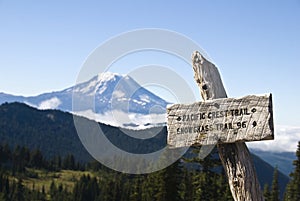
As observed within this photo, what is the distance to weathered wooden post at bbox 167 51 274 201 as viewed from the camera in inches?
230

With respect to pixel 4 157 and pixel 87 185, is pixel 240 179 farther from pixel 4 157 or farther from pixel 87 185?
pixel 4 157

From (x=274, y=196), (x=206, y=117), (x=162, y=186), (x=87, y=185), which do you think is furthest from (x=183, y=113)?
(x=87, y=185)

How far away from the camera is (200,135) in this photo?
20.2 feet

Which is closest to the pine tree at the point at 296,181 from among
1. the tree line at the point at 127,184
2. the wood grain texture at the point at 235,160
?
the tree line at the point at 127,184

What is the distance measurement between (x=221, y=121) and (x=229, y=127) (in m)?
0.14

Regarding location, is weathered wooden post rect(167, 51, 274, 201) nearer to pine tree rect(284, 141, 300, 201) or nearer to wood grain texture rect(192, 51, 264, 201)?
wood grain texture rect(192, 51, 264, 201)

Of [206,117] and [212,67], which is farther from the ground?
[212,67]

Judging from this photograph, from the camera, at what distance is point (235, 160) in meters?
6.12

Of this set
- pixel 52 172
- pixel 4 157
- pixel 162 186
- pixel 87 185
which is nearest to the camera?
pixel 162 186

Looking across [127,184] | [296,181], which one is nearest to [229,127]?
[296,181]

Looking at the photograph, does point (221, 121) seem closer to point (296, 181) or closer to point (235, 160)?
point (235, 160)

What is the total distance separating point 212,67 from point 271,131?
52.6 inches

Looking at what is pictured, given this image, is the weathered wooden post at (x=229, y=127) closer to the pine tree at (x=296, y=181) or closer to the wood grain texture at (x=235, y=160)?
the wood grain texture at (x=235, y=160)

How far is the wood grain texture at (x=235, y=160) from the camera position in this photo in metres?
6.01
